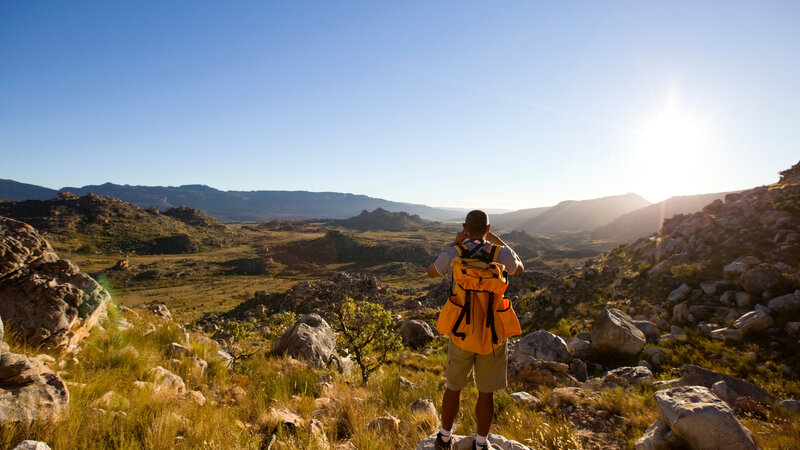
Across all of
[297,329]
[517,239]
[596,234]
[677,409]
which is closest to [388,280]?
[297,329]

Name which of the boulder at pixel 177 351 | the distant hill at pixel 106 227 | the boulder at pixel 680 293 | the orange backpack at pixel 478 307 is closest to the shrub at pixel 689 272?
the boulder at pixel 680 293

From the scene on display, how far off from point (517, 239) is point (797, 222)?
138226mm

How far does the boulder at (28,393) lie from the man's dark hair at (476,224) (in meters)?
5.00

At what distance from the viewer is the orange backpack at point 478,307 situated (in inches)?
150

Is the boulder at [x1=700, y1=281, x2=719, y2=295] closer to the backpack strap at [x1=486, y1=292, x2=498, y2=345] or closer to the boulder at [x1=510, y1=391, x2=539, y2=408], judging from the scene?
the boulder at [x1=510, y1=391, x2=539, y2=408]

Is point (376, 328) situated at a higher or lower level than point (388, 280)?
higher

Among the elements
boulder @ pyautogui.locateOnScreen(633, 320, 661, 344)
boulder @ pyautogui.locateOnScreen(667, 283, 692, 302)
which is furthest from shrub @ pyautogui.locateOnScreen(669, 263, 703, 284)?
boulder @ pyautogui.locateOnScreen(633, 320, 661, 344)

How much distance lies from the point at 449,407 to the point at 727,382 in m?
6.09

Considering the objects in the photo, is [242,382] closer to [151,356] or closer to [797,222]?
[151,356]

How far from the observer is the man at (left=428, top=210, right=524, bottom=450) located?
3.92 metres

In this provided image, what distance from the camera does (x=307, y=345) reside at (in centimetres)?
949

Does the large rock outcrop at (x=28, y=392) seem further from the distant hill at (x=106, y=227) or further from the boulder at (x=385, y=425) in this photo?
the distant hill at (x=106, y=227)

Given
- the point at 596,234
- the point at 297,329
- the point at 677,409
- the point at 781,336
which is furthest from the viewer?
the point at 596,234

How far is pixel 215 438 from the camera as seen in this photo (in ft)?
12.4
